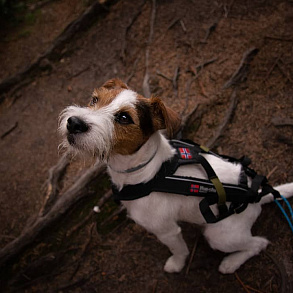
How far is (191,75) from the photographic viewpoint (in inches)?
211

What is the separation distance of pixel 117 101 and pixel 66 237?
2751 mm

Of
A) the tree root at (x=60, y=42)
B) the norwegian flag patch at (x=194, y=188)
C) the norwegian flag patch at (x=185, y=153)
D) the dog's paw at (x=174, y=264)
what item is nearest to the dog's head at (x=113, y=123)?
the norwegian flag patch at (x=185, y=153)

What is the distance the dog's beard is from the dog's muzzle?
0.02 m

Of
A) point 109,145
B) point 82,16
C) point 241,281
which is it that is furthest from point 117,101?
point 82,16

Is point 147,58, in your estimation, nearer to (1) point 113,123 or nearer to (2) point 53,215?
(1) point 113,123

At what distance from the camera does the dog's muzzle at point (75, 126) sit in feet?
7.02

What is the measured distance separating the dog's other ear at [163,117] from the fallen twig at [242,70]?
280cm

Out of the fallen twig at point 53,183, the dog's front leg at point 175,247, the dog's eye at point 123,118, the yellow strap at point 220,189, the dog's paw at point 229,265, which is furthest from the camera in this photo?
the fallen twig at point 53,183

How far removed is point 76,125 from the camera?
214 centimetres

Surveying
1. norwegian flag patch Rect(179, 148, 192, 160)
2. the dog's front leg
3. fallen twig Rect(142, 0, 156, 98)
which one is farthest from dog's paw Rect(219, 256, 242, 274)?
fallen twig Rect(142, 0, 156, 98)

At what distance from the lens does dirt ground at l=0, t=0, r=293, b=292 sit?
3629mm

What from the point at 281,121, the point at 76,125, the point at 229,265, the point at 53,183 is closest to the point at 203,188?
the point at 76,125

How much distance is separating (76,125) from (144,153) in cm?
79

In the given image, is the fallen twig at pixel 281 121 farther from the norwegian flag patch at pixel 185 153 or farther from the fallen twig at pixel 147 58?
the fallen twig at pixel 147 58
